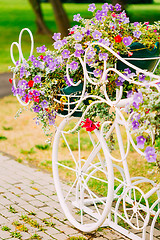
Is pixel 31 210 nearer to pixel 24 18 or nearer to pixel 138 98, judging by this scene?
pixel 138 98

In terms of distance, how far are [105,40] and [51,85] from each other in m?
0.62

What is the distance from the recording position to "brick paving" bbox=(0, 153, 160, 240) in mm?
3602

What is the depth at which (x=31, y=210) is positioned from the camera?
410 centimetres

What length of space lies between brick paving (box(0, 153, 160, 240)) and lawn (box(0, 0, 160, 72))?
918cm

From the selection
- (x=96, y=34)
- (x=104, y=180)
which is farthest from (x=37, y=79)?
(x=104, y=180)

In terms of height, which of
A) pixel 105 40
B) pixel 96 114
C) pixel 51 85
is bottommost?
pixel 96 114

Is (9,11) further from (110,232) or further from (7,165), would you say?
(110,232)

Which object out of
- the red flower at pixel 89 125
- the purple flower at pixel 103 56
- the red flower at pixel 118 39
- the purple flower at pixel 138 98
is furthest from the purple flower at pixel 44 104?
the purple flower at pixel 138 98

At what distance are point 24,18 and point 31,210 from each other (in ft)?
76.7

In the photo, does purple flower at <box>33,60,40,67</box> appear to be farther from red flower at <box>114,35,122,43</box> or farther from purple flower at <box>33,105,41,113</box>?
red flower at <box>114,35,122,43</box>

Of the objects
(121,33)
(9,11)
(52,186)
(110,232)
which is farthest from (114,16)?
(9,11)

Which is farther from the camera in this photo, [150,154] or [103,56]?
[103,56]

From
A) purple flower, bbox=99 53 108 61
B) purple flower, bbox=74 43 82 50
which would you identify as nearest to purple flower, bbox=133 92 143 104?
purple flower, bbox=99 53 108 61

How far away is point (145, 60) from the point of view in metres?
3.25
